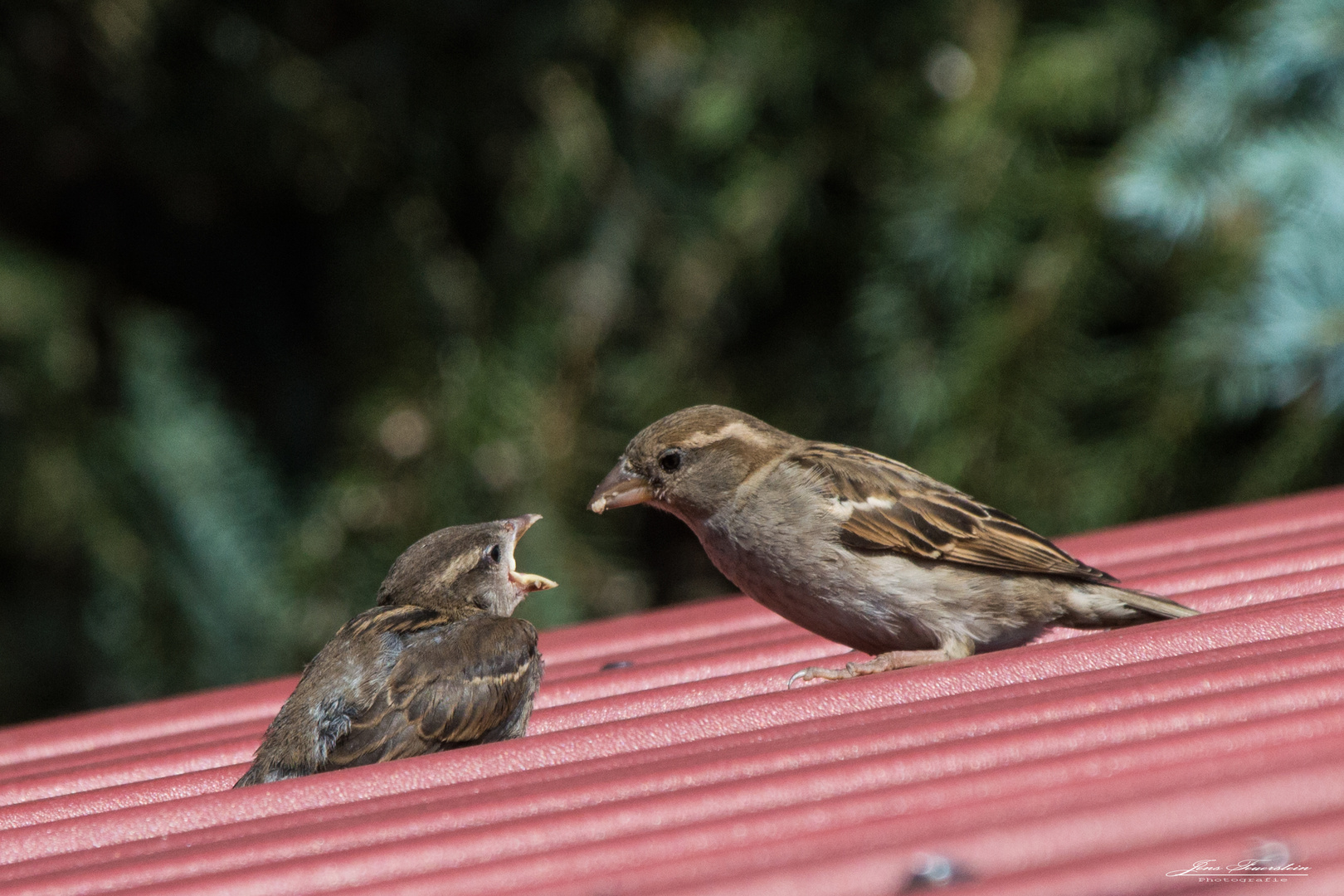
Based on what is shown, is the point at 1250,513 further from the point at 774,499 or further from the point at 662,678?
the point at 662,678

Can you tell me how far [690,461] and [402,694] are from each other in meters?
0.84

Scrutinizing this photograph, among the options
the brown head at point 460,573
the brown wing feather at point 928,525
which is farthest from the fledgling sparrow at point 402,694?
the brown wing feather at point 928,525

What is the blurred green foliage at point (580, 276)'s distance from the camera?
13.8 feet

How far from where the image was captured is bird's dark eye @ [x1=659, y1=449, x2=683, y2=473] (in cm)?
278

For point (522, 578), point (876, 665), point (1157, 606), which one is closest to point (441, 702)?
point (522, 578)

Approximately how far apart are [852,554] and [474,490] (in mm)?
2257

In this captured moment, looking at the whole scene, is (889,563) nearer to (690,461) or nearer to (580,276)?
(690,461)

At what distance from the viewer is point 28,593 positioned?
5250 millimetres

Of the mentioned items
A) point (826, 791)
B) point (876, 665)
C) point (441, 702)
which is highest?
point (826, 791)

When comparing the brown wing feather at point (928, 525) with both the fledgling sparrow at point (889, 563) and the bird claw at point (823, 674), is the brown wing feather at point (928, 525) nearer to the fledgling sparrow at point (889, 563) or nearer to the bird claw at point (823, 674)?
the fledgling sparrow at point (889, 563)

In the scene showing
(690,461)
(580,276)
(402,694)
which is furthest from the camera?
(580,276)

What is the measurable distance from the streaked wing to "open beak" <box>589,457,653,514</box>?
0.65 meters

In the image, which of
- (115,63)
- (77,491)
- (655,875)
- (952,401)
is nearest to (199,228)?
(115,63)

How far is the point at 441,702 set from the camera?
6.91 feet
